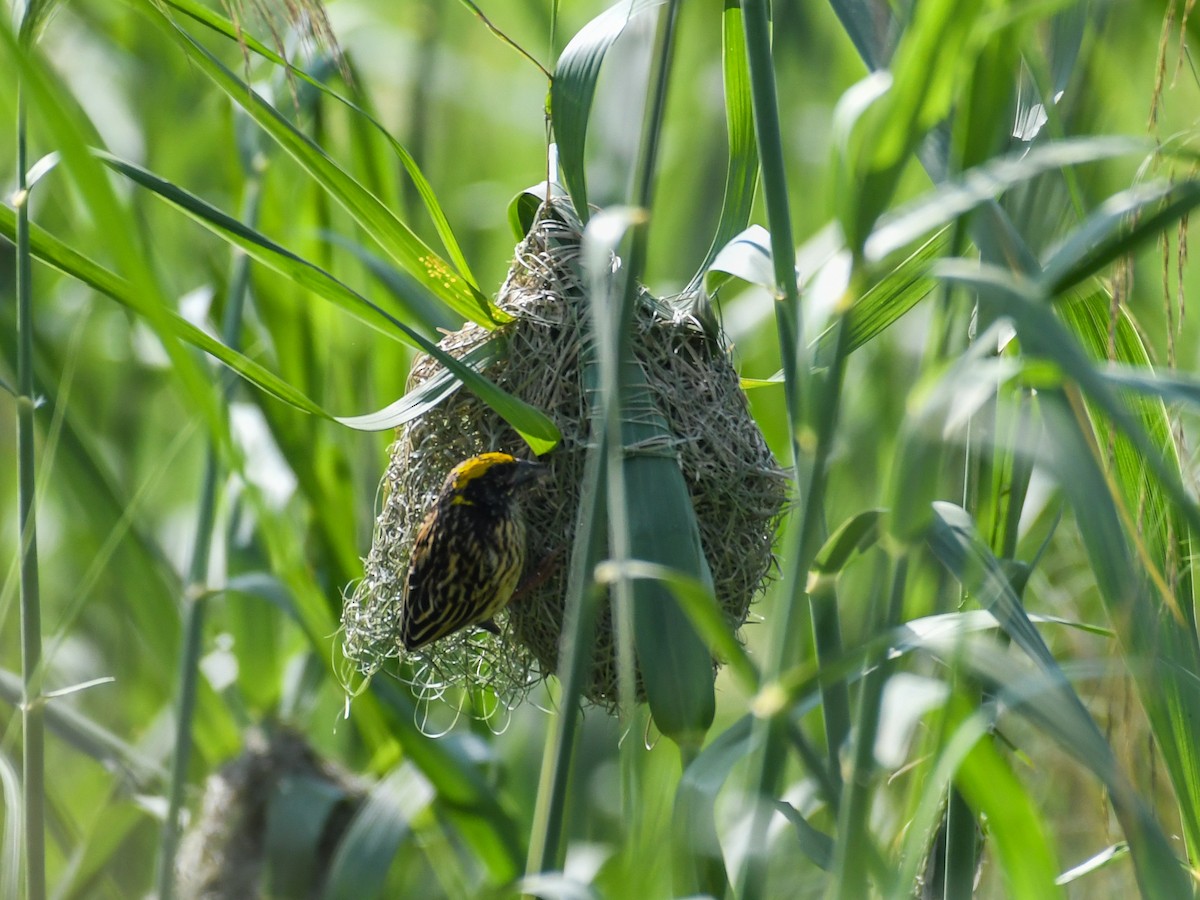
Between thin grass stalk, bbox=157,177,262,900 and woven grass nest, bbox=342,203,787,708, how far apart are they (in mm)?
677

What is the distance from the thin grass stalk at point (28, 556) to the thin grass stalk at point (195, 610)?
0.56 metres

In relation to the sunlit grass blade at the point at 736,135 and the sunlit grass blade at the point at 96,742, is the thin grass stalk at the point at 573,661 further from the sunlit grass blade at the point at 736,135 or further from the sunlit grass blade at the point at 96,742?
the sunlit grass blade at the point at 96,742

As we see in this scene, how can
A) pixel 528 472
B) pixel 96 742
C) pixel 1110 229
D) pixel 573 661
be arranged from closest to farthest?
pixel 1110 229, pixel 573 661, pixel 528 472, pixel 96 742

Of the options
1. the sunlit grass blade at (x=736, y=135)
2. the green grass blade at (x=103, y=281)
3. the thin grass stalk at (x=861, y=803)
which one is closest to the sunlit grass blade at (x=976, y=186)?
the thin grass stalk at (x=861, y=803)

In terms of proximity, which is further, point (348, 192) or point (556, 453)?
point (556, 453)

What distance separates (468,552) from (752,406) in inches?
61.2

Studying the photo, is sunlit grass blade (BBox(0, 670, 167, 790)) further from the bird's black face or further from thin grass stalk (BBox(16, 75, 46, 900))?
the bird's black face

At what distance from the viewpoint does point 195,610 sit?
2.88m

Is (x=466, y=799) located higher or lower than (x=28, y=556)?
lower

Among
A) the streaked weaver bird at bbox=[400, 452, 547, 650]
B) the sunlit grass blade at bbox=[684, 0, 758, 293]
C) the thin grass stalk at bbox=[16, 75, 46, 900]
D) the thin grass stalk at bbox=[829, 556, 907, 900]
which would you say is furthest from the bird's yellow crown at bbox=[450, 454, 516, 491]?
the thin grass stalk at bbox=[829, 556, 907, 900]

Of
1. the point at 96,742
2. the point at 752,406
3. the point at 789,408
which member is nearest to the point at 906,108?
the point at 789,408

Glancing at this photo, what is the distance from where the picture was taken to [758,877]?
1.56m

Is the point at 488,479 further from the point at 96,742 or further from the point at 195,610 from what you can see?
the point at 96,742

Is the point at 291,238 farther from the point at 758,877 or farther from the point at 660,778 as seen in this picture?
the point at 758,877
